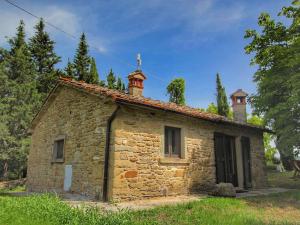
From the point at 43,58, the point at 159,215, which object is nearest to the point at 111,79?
the point at 43,58

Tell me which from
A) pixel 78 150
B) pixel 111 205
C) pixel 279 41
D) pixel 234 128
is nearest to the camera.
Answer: pixel 111 205

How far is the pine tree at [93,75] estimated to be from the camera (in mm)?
26484

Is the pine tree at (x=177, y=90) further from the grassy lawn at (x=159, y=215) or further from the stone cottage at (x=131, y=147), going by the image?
the grassy lawn at (x=159, y=215)

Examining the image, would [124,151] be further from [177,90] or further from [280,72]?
[177,90]

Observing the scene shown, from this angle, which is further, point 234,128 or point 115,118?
point 234,128

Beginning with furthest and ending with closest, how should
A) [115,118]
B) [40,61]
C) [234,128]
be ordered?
1. [40,61]
2. [234,128]
3. [115,118]

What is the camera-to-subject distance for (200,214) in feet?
17.9

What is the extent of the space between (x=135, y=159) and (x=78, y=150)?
2.50 m

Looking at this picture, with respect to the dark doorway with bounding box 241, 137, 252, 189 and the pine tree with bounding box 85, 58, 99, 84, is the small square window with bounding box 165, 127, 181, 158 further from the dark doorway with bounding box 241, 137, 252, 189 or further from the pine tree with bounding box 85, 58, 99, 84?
the pine tree with bounding box 85, 58, 99, 84

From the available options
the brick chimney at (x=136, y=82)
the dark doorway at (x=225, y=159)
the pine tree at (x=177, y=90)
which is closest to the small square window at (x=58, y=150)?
the brick chimney at (x=136, y=82)

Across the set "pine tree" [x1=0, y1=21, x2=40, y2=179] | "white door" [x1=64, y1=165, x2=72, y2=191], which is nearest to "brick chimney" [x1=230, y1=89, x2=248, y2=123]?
"white door" [x1=64, y1=165, x2=72, y2=191]

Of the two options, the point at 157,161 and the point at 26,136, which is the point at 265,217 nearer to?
the point at 157,161

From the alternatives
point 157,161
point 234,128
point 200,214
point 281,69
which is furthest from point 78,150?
point 281,69

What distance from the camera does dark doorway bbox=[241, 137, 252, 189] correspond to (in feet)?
38.8
